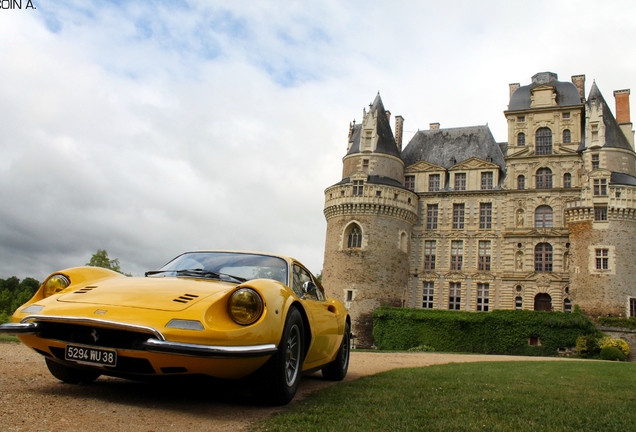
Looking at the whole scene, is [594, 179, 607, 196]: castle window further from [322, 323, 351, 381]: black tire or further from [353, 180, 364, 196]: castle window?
[322, 323, 351, 381]: black tire

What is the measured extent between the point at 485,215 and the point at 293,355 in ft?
111

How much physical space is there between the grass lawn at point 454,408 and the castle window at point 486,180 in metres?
31.6

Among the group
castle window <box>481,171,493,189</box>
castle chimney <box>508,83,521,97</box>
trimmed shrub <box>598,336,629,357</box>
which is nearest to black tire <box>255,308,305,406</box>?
trimmed shrub <box>598,336,629,357</box>

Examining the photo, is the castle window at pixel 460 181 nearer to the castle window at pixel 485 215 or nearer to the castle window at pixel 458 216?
the castle window at pixel 458 216

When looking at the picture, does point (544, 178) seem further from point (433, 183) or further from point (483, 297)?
point (483, 297)

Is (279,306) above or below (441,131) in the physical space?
below

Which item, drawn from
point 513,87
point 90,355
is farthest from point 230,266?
point 513,87

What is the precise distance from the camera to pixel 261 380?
188 inches

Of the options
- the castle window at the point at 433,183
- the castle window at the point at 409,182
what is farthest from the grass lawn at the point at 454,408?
the castle window at the point at 409,182

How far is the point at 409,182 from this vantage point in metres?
40.0

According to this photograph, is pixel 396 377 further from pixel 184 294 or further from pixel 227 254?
pixel 184 294

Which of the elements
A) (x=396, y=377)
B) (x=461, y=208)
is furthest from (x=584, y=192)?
(x=396, y=377)

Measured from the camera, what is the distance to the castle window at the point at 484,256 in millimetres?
36406

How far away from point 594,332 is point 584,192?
29.0 feet
